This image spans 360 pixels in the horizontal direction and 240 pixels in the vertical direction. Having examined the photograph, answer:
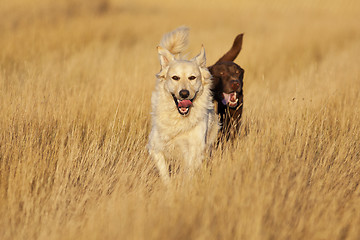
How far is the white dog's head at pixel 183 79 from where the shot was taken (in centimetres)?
354

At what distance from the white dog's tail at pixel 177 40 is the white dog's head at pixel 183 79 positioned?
1.15 feet

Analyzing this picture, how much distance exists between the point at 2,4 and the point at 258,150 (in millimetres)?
10662

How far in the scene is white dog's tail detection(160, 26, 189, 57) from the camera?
13.2 ft

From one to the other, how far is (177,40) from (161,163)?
4.31 ft

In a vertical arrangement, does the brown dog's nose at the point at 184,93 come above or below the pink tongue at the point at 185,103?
above

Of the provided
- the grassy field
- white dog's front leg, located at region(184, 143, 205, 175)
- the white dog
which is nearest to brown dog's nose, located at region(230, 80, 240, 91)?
the grassy field

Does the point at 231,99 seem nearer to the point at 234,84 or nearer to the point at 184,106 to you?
the point at 234,84

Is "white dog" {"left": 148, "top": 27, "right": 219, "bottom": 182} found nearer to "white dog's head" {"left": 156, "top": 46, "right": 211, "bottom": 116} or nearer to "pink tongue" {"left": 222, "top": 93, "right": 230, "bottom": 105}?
"white dog's head" {"left": 156, "top": 46, "right": 211, "bottom": 116}

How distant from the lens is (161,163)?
3576mm

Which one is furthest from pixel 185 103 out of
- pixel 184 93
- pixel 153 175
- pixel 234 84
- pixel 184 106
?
pixel 234 84

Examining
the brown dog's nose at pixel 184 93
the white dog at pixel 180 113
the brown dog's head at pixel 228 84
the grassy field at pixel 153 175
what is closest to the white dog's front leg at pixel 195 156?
the white dog at pixel 180 113

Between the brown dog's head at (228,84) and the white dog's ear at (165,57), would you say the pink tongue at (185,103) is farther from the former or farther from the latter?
the brown dog's head at (228,84)

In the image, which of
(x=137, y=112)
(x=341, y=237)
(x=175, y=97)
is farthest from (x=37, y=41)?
(x=341, y=237)

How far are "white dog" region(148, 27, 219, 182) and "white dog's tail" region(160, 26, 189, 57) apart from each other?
0.35m
